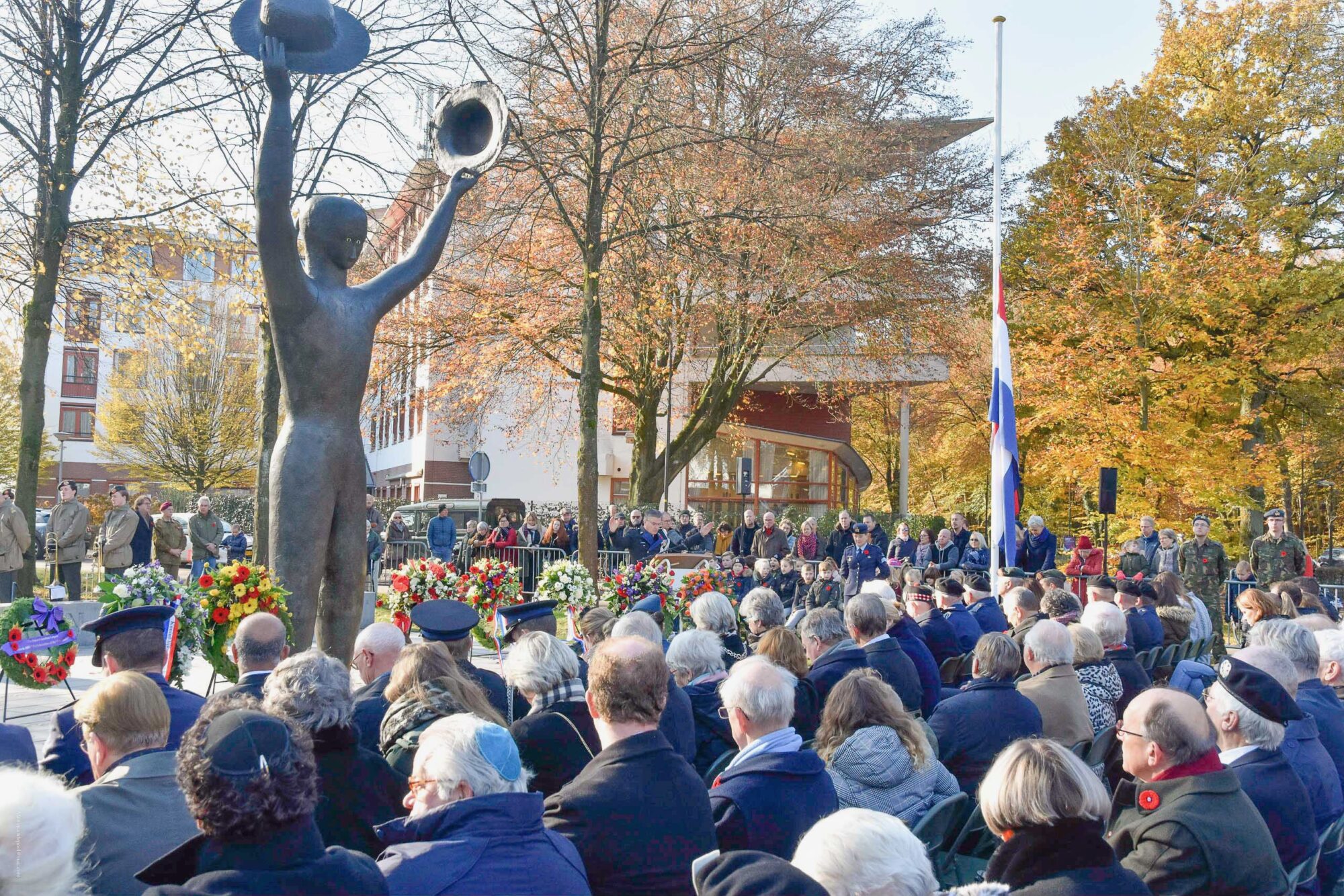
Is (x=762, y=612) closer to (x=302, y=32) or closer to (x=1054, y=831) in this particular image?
(x=1054, y=831)

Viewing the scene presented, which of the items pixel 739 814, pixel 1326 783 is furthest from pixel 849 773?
pixel 1326 783

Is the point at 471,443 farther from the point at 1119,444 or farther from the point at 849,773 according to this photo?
the point at 849,773

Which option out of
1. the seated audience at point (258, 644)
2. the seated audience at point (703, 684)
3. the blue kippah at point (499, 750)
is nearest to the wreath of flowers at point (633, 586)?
the seated audience at point (703, 684)

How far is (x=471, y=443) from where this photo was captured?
36.4m

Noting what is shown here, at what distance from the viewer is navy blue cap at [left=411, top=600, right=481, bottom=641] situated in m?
5.54

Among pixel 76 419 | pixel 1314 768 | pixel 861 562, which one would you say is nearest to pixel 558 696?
pixel 1314 768

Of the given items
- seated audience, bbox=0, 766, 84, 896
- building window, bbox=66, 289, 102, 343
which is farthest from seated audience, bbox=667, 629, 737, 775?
building window, bbox=66, 289, 102, 343

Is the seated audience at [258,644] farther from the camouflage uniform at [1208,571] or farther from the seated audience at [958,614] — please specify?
the camouflage uniform at [1208,571]

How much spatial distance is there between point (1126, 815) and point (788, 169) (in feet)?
53.4

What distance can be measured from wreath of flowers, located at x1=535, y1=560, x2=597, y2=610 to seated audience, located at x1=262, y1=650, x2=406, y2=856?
6.59 metres

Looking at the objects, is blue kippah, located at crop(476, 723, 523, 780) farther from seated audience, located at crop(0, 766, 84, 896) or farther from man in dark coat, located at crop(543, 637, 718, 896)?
seated audience, located at crop(0, 766, 84, 896)

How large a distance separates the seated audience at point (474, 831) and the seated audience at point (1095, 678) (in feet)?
14.0

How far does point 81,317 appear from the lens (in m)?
17.1

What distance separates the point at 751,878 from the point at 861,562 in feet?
51.5
